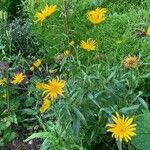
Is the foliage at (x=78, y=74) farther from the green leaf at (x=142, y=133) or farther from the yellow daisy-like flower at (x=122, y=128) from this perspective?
the yellow daisy-like flower at (x=122, y=128)

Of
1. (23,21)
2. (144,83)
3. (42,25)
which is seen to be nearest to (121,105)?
(144,83)

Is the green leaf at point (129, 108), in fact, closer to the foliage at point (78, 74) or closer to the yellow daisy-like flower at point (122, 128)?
the foliage at point (78, 74)

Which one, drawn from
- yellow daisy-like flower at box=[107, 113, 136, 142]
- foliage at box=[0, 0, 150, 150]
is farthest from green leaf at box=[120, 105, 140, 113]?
yellow daisy-like flower at box=[107, 113, 136, 142]

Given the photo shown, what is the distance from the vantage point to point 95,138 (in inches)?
102

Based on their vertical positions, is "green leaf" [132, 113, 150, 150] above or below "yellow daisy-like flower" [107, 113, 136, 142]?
below

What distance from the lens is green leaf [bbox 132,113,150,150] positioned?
2.42m

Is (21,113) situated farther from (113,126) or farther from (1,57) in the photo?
(113,126)

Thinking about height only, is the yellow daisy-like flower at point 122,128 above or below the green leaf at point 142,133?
above

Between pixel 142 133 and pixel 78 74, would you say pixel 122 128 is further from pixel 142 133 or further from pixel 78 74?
pixel 78 74

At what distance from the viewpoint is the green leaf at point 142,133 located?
242cm

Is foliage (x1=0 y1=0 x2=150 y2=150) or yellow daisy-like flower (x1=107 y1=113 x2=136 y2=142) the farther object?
foliage (x1=0 y1=0 x2=150 y2=150)

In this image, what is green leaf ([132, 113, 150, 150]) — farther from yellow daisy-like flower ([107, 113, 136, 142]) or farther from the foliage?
yellow daisy-like flower ([107, 113, 136, 142])

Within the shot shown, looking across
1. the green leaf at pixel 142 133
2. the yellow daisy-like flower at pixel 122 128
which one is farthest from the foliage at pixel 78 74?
the yellow daisy-like flower at pixel 122 128

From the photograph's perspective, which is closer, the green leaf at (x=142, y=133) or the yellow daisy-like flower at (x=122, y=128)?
the yellow daisy-like flower at (x=122, y=128)
